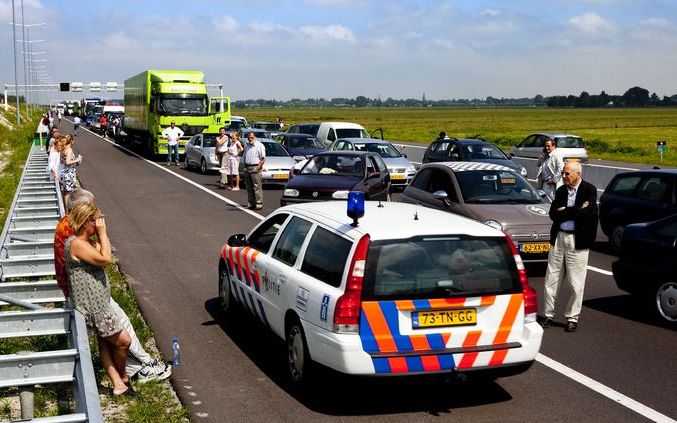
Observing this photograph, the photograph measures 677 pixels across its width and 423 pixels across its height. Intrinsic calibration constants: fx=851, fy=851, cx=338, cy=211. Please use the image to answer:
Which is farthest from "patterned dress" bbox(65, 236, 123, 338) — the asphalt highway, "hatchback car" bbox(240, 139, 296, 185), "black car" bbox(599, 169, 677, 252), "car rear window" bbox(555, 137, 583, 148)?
"car rear window" bbox(555, 137, 583, 148)

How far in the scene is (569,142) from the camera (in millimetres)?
33875

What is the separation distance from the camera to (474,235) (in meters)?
Result: 6.55

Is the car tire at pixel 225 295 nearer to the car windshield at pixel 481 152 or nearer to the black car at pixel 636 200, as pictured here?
the black car at pixel 636 200

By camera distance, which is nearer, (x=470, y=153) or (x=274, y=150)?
(x=470, y=153)

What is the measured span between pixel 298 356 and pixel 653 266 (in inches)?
183

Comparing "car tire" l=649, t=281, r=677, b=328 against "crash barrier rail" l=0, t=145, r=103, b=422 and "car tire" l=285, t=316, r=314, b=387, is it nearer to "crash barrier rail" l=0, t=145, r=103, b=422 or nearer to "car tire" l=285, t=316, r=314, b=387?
"car tire" l=285, t=316, r=314, b=387

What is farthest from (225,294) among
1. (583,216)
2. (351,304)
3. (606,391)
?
(606,391)

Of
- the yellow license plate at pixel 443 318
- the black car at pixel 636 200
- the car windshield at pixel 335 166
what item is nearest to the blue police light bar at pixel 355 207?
the yellow license plate at pixel 443 318

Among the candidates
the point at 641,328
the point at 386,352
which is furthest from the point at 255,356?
the point at 641,328

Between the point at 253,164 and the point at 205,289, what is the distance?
9.24 meters

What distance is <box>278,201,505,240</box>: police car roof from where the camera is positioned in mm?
6438

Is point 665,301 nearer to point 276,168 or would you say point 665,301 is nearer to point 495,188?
point 495,188

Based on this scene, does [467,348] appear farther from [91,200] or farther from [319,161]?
[319,161]

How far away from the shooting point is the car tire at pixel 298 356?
661cm
